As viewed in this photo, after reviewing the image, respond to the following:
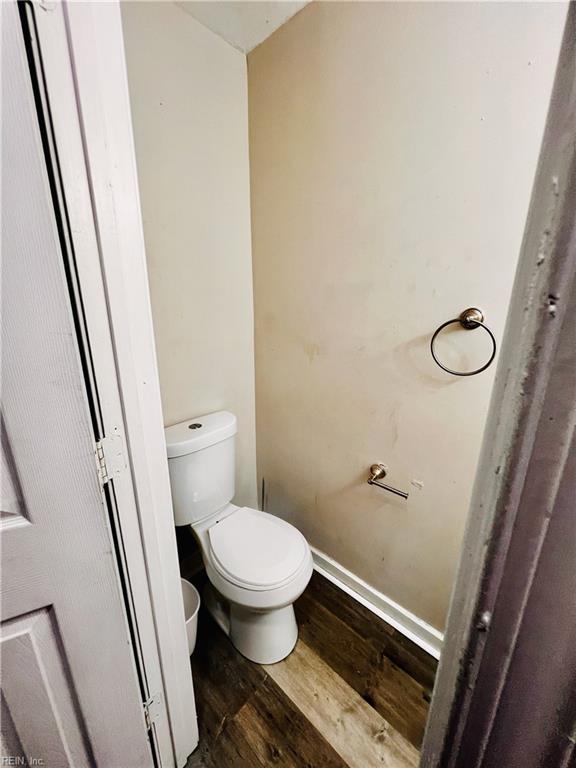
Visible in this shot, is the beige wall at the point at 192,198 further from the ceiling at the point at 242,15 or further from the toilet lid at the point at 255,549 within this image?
the toilet lid at the point at 255,549

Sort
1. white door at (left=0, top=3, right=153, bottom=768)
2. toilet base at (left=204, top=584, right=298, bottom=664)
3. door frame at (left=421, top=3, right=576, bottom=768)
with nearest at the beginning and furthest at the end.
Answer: door frame at (left=421, top=3, right=576, bottom=768)
white door at (left=0, top=3, right=153, bottom=768)
toilet base at (left=204, top=584, right=298, bottom=664)

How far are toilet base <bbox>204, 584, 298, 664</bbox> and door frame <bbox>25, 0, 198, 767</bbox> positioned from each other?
1.28 ft

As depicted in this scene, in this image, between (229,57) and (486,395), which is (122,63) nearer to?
(229,57)

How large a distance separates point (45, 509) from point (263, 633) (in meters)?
1.01

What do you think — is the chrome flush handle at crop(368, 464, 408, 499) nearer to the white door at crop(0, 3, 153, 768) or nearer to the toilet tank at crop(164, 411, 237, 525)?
the toilet tank at crop(164, 411, 237, 525)

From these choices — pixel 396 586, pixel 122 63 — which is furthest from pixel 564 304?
pixel 396 586

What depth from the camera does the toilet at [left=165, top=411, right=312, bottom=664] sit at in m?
1.04

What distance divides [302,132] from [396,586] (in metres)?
1.84

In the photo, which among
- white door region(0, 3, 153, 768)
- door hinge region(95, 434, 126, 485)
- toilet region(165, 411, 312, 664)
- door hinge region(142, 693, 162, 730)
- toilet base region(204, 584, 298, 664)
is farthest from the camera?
toilet base region(204, 584, 298, 664)

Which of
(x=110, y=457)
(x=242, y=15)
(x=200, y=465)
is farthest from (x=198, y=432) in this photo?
(x=242, y=15)

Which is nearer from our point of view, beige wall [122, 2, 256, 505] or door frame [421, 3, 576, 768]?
door frame [421, 3, 576, 768]

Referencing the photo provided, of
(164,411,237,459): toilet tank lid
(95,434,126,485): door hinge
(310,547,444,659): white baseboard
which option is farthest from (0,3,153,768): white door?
(310,547,444,659): white baseboard

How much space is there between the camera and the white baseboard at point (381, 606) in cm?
120

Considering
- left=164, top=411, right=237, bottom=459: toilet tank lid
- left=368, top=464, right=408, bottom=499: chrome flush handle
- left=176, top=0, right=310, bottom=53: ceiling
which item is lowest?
left=368, top=464, right=408, bottom=499: chrome flush handle
